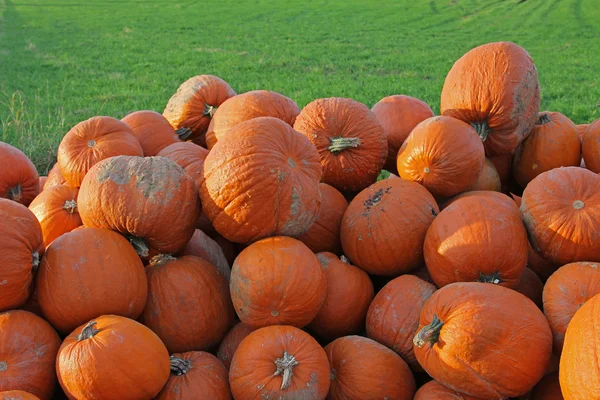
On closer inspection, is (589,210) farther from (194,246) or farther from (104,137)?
(104,137)

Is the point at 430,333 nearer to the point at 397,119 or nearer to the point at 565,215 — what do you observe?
the point at 565,215

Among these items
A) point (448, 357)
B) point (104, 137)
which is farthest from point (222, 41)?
point (448, 357)

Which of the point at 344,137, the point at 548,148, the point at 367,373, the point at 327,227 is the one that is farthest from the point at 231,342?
the point at 548,148

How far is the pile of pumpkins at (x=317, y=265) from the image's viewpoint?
270cm

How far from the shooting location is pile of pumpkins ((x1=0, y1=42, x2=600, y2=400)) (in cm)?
270

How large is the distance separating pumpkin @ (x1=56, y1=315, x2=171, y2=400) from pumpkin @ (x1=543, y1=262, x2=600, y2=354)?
5.85ft

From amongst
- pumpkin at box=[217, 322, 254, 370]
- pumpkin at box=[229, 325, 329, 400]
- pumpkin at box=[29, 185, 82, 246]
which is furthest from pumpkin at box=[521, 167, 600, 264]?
pumpkin at box=[29, 185, 82, 246]

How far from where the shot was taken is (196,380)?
2861mm

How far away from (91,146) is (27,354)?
1547mm

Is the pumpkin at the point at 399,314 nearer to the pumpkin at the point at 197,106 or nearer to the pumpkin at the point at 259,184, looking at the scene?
the pumpkin at the point at 259,184

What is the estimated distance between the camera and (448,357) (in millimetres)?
2686

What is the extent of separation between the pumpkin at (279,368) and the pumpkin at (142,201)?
750 millimetres

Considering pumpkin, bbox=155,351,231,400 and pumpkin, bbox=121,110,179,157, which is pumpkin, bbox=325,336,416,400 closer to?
pumpkin, bbox=155,351,231,400

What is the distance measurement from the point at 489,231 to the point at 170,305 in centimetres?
169
